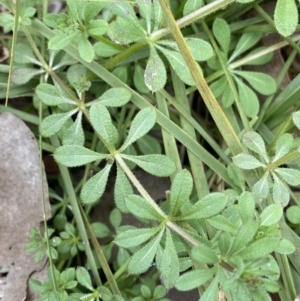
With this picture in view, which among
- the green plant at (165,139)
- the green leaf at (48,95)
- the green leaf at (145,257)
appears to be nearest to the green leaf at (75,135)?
the green plant at (165,139)

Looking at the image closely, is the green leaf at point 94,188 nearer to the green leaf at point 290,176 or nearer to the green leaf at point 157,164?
the green leaf at point 157,164

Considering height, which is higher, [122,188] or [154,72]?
[154,72]

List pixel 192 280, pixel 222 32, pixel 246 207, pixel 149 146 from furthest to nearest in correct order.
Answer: pixel 149 146 → pixel 222 32 → pixel 246 207 → pixel 192 280

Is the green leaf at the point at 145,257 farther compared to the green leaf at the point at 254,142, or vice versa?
the green leaf at the point at 254,142

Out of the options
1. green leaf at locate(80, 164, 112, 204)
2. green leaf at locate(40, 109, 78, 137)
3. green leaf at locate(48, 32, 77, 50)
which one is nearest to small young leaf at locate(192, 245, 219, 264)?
green leaf at locate(80, 164, 112, 204)

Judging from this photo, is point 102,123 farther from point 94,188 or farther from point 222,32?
point 222,32

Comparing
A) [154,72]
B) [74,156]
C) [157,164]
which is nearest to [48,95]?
[74,156]

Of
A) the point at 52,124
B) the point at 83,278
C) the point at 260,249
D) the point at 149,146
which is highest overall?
the point at 260,249

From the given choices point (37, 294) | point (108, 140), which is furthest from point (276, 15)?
point (37, 294)
